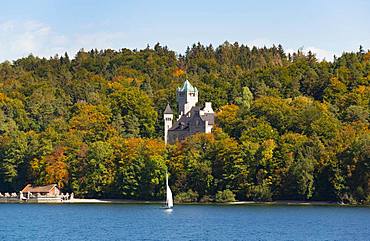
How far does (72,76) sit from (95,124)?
4726 centimetres

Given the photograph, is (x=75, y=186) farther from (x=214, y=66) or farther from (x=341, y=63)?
(x=214, y=66)

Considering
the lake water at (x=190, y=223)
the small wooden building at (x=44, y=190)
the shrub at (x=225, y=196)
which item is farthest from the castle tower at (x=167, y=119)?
the lake water at (x=190, y=223)

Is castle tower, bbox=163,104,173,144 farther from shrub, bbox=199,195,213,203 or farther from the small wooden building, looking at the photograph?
shrub, bbox=199,195,213,203

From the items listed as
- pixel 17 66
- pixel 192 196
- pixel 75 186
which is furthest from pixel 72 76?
pixel 192 196

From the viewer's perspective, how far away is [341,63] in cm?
13825

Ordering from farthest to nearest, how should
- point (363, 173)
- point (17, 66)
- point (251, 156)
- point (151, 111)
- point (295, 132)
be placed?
point (17, 66), point (151, 111), point (295, 132), point (251, 156), point (363, 173)

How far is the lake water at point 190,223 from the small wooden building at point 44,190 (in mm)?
18081

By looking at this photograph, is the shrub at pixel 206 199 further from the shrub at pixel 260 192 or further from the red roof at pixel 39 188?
the red roof at pixel 39 188

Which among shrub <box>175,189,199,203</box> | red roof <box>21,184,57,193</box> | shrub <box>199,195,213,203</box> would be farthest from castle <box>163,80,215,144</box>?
shrub <box>199,195,213,203</box>

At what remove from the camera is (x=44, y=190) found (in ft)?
356

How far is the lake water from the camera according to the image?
2282 inches

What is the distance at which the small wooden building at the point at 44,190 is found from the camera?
108m

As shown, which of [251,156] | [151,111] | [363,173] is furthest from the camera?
[151,111]

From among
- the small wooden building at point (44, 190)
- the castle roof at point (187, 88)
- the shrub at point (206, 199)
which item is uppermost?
the castle roof at point (187, 88)
